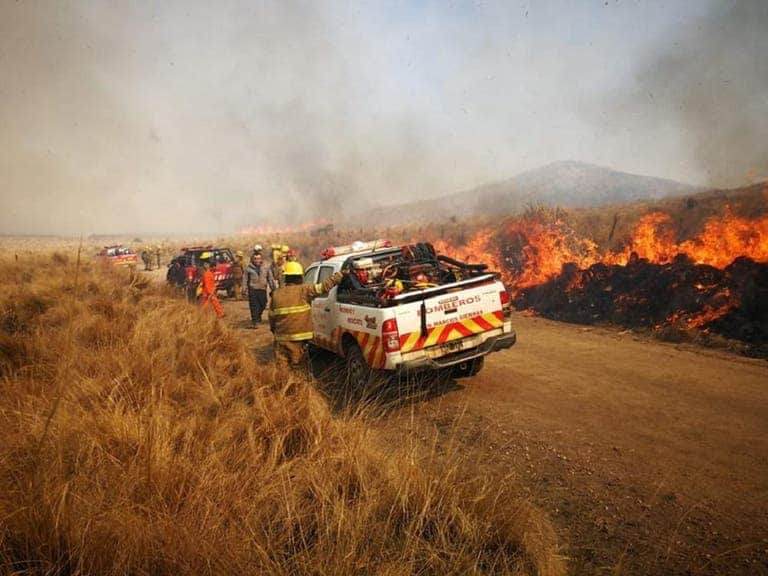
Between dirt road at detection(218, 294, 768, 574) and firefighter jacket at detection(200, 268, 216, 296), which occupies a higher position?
firefighter jacket at detection(200, 268, 216, 296)

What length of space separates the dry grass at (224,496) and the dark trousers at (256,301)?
6962mm

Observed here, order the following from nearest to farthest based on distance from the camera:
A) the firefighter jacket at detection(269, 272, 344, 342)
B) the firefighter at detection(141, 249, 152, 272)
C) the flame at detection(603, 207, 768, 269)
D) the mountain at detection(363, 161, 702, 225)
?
1. the firefighter jacket at detection(269, 272, 344, 342)
2. the flame at detection(603, 207, 768, 269)
3. the firefighter at detection(141, 249, 152, 272)
4. the mountain at detection(363, 161, 702, 225)

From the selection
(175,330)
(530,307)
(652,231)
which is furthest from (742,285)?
(175,330)

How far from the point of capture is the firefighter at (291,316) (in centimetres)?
664

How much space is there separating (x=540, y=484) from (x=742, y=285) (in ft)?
26.8

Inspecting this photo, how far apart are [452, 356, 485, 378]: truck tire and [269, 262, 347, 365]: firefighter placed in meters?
2.34

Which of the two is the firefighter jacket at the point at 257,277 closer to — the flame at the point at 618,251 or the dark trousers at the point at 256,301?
the dark trousers at the point at 256,301

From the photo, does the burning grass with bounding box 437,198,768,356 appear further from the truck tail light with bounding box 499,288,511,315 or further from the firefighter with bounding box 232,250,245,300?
the firefighter with bounding box 232,250,245,300

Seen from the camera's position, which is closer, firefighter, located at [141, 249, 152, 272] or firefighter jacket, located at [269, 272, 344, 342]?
firefighter jacket, located at [269, 272, 344, 342]

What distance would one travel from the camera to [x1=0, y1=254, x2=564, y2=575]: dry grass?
6.57 ft

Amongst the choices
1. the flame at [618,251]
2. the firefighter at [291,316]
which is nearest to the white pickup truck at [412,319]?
the firefighter at [291,316]

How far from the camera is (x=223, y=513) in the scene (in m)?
2.41

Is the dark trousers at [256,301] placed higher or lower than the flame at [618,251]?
lower

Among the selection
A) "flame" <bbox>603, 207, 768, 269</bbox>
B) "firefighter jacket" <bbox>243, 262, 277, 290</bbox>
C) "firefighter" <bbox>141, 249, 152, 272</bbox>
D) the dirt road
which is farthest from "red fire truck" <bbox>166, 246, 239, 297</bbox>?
"firefighter" <bbox>141, 249, 152, 272</bbox>
